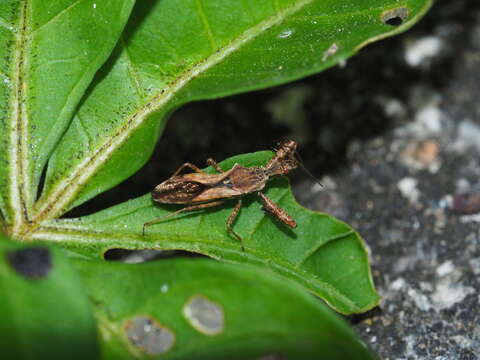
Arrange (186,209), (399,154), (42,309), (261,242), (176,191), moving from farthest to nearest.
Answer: (399,154) < (176,191) < (186,209) < (261,242) < (42,309)

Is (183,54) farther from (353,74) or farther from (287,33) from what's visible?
(353,74)

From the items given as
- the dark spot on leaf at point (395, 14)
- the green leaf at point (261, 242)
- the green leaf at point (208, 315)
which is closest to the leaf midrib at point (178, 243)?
the green leaf at point (261, 242)

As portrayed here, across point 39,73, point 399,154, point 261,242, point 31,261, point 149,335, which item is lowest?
point 399,154

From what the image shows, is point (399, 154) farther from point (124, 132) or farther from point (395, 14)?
point (124, 132)

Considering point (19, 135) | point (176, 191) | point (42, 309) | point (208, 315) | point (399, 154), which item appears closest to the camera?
point (42, 309)

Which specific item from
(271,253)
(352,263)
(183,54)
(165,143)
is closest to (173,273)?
(271,253)

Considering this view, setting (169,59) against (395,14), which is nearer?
(395,14)

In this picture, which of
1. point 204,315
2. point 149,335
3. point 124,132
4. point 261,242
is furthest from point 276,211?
point 149,335
